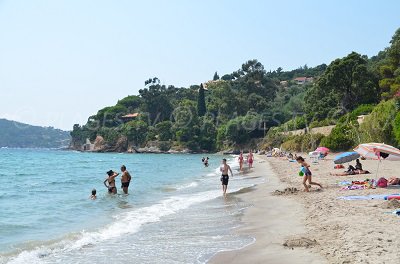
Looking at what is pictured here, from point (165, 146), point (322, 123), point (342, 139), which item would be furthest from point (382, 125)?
point (165, 146)

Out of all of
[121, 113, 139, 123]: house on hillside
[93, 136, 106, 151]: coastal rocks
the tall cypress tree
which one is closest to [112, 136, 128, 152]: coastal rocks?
[93, 136, 106, 151]: coastal rocks

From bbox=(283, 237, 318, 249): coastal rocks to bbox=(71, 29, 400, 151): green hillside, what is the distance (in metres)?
27.9

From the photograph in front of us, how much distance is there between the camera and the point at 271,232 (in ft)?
30.8

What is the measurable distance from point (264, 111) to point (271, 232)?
3619 inches

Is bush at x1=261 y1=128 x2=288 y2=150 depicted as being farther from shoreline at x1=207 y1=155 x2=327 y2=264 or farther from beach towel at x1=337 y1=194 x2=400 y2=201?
shoreline at x1=207 y1=155 x2=327 y2=264

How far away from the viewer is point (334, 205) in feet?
37.8

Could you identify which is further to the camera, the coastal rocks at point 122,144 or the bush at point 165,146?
the coastal rocks at point 122,144

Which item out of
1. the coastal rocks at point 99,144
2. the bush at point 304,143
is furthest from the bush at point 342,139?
the coastal rocks at point 99,144

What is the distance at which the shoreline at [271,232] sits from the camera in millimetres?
7091

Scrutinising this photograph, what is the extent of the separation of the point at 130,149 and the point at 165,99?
62.2ft

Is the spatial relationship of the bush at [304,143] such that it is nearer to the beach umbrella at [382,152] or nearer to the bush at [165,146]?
the beach umbrella at [382,152]

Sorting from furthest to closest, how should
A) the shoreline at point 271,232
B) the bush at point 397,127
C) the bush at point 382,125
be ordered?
the bush at point 382,125 < the bush at point 397,127 < the shoreline at point 271,232

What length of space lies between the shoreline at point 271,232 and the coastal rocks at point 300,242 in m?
0.13

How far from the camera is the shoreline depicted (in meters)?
7.09
